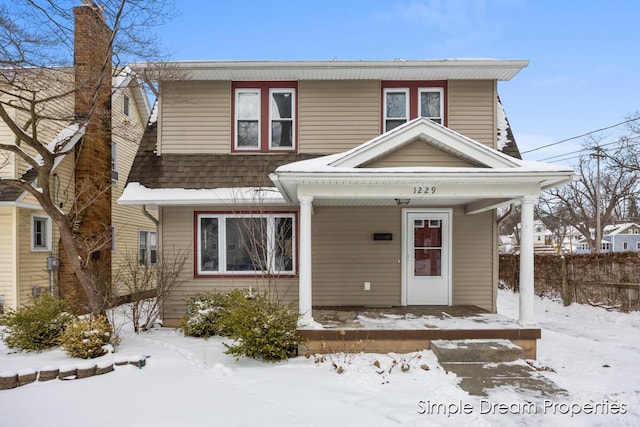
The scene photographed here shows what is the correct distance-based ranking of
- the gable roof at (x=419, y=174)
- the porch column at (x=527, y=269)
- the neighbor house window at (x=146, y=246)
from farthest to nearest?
the neighbor house window at (x=146, y=246)
the porch column at (x=527, y=269)
the gable roof at (x=419, y=174)

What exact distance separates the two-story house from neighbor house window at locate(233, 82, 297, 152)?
0.02 m

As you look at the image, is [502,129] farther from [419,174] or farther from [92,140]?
[92,140]

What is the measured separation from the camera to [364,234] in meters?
8.52

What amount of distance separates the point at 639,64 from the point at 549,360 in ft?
81.2

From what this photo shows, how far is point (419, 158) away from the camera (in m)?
6.72

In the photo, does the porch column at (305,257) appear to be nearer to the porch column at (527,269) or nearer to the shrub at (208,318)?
the shrub at (208,318)

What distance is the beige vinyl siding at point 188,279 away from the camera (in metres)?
8.40

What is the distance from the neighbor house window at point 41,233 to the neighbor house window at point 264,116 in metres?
5.85

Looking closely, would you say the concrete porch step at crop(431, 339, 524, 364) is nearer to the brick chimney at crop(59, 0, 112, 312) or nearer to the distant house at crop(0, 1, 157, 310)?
the brick chimney at crop(59, 0, 112, 312)

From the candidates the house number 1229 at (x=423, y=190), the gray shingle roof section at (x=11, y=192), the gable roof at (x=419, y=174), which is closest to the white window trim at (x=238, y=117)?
the gable roof at (x=419, y=174)

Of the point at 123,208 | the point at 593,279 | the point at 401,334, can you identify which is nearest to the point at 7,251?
the point at 123,208

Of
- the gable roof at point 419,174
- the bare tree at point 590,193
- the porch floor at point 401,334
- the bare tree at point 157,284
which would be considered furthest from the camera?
the bare tree at point 590,193

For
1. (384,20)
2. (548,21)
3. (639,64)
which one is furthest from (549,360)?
(639,64)

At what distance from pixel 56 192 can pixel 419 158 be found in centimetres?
956
